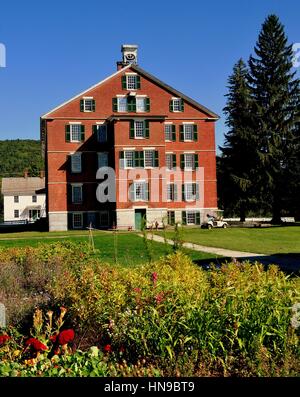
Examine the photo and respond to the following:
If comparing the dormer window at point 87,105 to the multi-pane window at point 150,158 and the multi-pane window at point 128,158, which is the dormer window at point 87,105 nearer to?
the multi-pane window at point 128,158

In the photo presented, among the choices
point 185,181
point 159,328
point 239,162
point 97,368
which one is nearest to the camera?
point 97,368

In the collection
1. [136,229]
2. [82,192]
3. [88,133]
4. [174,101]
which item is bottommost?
[136,229]

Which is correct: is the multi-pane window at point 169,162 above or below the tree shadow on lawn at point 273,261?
above

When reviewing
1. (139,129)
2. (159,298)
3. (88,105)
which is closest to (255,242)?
(139,129)

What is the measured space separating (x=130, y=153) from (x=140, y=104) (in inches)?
203

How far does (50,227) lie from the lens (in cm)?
4462

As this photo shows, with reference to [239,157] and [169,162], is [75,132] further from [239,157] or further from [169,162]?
[239,157]

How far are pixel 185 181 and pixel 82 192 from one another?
935 cm

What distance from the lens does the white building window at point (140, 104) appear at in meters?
45.4

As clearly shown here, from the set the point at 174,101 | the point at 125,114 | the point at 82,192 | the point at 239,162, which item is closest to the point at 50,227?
the point at 82,192

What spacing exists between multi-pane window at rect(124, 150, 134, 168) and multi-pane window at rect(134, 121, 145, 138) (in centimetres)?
150

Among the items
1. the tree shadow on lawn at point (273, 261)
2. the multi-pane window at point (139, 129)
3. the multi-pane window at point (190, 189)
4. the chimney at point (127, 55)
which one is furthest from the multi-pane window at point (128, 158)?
the tree shadow on lawn at point (273, 261)

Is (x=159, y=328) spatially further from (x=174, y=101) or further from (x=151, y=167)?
(x=174, y=101)

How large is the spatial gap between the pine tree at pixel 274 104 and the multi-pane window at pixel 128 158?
12.5 meters
